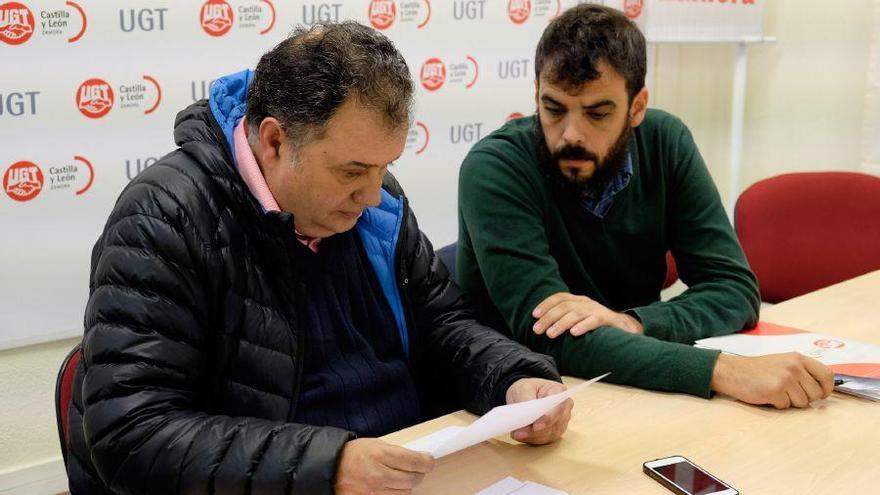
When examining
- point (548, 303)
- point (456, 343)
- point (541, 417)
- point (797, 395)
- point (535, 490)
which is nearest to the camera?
point (535, 490)

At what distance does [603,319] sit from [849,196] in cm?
156

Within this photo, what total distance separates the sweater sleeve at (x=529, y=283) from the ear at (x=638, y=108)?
30 centimetres

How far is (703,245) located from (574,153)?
46 cm

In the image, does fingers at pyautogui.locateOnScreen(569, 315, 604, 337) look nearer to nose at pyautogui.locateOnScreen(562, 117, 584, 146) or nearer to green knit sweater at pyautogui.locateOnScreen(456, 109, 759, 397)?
green knit sweater at pyautogui.locateOnScreen(456, 109, 759, 397)

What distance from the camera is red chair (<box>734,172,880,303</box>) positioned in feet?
9.96

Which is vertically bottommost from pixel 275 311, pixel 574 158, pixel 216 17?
pixel 275 311

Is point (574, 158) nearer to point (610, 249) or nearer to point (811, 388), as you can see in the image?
point (610, 249)

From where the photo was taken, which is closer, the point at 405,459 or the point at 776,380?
the point at 405,459

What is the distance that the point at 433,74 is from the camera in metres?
3.30

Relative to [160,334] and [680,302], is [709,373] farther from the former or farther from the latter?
[160,334]

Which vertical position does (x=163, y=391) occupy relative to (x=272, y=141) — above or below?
below

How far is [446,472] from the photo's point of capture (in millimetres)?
1454

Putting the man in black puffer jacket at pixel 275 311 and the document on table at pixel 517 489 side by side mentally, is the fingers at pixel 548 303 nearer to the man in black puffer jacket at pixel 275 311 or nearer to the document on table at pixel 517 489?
the man in black puffer jacket at pixel 275 311

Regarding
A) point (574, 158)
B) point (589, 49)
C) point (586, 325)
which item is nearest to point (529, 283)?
point (586, 325)
